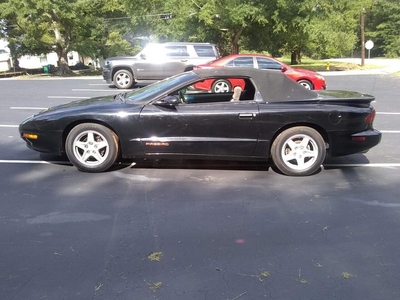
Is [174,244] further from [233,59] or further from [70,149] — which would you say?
[233,59]

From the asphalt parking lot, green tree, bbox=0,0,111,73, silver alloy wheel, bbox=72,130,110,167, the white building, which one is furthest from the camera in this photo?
the white building

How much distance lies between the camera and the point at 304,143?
5.61 meters

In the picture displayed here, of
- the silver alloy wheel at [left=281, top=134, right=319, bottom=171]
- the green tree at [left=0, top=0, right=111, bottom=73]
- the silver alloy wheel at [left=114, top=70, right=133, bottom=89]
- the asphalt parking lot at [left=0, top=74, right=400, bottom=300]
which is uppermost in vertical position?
the green tree at [left=0, top=0, right=111, bottom=73]

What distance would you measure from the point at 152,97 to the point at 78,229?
7.28 feet

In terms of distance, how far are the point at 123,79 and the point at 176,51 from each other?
2.43m

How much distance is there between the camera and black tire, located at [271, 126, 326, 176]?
5.59 meters

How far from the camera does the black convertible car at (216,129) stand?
5555 mm

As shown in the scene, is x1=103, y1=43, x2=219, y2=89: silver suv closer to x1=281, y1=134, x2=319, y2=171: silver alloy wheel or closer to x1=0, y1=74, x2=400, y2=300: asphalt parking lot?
x1=0, y1=74, x2=400, y2=300: asphalt parking lot

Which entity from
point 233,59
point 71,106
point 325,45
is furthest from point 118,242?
point 325,45

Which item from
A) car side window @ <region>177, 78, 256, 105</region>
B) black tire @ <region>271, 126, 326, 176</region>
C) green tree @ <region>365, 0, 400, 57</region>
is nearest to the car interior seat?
car side window @ <region>177, 78, 256, 105</region>

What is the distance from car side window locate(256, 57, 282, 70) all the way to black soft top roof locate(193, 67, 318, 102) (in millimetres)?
9281

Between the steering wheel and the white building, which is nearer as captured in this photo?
the steering wheel

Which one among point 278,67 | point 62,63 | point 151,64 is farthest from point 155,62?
point 62,63

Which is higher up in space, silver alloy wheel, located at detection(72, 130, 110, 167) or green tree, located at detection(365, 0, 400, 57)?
green tree, located at detection(365, 0, 400, 57)
